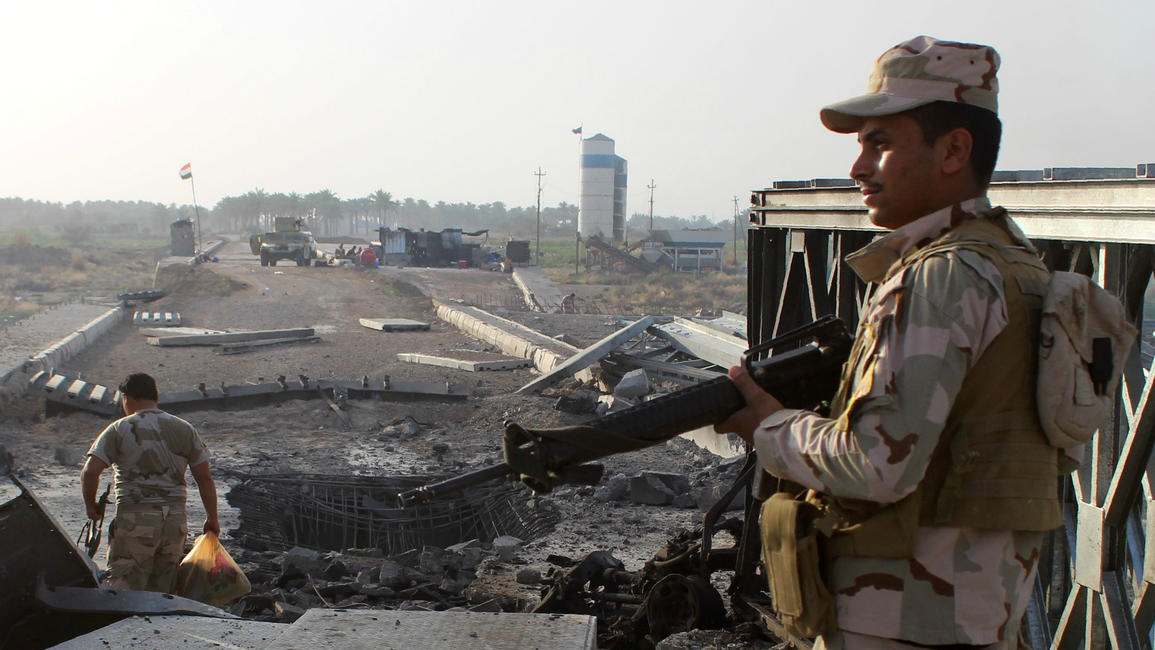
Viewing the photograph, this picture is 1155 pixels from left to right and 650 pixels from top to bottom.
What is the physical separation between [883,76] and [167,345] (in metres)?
16.9

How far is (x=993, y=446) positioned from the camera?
1.65 m

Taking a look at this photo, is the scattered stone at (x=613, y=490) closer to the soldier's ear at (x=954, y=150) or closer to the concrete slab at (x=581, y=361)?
the concrete slab at (x=581, y=361)

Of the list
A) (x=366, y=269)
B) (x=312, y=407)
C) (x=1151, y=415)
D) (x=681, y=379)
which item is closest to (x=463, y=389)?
(x=312, y=407)

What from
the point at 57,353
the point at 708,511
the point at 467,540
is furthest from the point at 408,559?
the point at 57,353

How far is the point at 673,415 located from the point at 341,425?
9120 mm

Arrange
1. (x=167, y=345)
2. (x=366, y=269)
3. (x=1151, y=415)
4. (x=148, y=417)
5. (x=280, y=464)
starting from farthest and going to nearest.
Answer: (x=366, y=269) < (x=167, y=345) < (x=280, y=464) < (x=148, y=417) < (x=1151, y=415)

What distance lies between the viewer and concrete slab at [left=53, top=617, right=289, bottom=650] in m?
3.07

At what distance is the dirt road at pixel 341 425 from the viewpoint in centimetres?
723

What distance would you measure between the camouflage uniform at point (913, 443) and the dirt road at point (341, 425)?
455cm

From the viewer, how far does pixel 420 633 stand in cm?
307

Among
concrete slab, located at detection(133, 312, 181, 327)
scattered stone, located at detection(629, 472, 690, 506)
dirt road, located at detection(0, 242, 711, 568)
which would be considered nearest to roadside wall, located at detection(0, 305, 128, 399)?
dirt road, located at detection(0, 242, 711, 568)

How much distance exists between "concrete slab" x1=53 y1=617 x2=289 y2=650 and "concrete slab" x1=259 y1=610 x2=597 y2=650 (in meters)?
0.12

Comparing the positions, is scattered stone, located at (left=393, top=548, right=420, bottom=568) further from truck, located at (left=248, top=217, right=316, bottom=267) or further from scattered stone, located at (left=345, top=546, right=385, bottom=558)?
truck, located at (left=248, top=217, right=316, bottom=267)

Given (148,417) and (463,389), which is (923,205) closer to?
(148,417)
